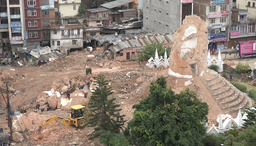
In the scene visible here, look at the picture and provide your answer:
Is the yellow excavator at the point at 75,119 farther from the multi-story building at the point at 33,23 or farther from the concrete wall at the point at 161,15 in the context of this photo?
the concrete wall at the point at 161,15

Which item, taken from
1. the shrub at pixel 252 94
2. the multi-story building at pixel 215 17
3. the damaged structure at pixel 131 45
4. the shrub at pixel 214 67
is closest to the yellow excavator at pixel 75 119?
the shrub at pixel 252 94

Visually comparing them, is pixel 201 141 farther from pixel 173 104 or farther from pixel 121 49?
pixel 121 49

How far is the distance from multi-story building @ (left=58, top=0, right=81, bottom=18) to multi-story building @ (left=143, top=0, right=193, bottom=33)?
10872 millimetres

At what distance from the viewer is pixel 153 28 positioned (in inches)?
2881

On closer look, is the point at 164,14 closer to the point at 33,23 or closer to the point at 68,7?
the point at 68,7

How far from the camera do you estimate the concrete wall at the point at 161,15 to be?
67.4 metres

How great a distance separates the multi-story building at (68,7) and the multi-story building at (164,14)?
35.7ft

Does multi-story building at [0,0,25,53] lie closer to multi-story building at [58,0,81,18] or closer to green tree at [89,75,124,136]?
multi-story building at [58,0,81,18]

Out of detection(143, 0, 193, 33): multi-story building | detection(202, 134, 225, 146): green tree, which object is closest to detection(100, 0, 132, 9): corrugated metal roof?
detection(143, 0, 193, 33): multi-story building

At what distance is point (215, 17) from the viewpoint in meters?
68.8

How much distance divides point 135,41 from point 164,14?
322 inches

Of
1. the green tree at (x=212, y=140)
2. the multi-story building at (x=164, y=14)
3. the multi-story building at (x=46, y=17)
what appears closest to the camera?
the green tree at (x=212, y=140)

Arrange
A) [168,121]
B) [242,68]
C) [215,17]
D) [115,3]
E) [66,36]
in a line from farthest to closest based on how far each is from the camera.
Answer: [115,3] < [215,17] < [66,36] < [242,68] < [168,121]

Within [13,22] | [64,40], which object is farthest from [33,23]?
[64,40]
